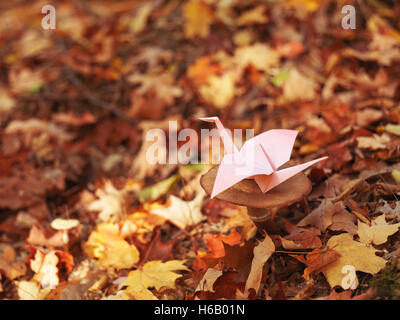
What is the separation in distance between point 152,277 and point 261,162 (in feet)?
2.10

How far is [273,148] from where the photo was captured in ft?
4.17

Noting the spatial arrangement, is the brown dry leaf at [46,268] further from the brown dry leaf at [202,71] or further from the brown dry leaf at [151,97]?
the brown dry leaf at [202,71]

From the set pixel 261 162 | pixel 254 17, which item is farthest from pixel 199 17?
pixel 261 162

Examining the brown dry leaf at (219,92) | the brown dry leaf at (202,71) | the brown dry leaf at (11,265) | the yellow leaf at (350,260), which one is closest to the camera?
the yellow leaf at (350,260)

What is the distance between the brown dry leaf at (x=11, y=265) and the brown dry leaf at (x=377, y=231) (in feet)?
4.72

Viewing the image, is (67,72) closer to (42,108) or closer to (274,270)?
(42,108)

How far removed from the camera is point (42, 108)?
113 inches

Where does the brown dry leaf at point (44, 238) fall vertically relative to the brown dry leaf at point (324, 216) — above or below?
below

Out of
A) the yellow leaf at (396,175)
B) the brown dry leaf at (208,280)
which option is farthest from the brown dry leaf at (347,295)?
the yellow leaf at (396,175)

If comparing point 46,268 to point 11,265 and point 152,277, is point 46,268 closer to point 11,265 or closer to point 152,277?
point 11,265

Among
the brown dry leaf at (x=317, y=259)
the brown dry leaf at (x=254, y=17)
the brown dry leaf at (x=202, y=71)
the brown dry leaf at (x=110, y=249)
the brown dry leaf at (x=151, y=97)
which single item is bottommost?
the brown dry leaf at (x=110, y=249)

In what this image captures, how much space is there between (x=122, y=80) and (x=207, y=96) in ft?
2.31

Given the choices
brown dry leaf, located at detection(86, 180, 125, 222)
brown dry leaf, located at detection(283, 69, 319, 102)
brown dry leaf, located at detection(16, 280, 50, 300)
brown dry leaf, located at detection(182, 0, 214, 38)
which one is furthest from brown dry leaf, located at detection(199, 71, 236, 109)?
brown dry leaf, located at detection(16, 280, 50, 300)

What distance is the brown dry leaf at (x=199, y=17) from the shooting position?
9.70 ft
